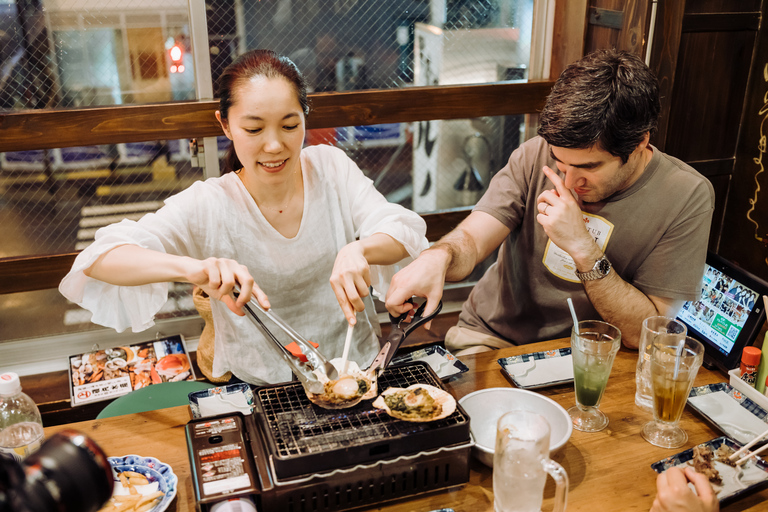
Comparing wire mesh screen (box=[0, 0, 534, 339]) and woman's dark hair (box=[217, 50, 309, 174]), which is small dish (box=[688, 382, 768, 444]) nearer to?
woman's dark hair (box=[217, 50, 309, 174])

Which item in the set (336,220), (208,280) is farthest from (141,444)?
(336,220)

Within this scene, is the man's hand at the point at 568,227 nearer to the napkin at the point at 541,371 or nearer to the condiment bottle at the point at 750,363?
the napkin at the point at 541,371

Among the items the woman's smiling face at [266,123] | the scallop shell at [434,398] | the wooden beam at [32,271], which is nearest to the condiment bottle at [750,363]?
the scallop shell at [434,398]

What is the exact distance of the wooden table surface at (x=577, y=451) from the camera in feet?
3.98

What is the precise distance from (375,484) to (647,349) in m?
0.73

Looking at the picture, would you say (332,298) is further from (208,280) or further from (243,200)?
(208,280)

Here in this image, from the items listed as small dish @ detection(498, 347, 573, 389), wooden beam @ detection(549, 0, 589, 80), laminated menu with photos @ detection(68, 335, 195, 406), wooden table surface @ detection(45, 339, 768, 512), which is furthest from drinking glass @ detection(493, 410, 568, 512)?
wooden beam @ detection(549, 0, 589, 80)

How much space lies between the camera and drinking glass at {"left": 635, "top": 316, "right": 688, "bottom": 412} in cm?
147

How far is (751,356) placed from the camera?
5.02 feet

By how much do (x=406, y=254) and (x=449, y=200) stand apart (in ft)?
5.70

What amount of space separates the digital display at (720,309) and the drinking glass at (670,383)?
0.33 meters

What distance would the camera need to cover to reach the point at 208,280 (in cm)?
Result: 154

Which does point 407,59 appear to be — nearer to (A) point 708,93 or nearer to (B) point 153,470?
(A) point 708,93

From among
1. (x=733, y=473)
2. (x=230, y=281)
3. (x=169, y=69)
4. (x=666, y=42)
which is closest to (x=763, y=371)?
(x=733, y=473)
